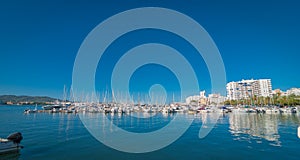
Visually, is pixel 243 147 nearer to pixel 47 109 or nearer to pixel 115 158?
pixel 115 158

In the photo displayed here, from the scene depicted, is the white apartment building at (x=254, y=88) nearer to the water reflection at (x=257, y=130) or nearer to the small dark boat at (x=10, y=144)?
the water reflection at (x=257, y=130)

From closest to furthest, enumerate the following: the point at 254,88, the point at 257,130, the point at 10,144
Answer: the point at 10,144
the point at 257,130
the point at 254,88

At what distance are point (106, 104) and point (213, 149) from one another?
6638 cm

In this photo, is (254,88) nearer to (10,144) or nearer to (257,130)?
(257,130)

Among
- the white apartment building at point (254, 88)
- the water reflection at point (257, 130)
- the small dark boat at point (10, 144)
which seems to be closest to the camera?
the small dark boat at point (10, 144)

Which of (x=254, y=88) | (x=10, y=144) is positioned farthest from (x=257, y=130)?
(x=254, y=88)

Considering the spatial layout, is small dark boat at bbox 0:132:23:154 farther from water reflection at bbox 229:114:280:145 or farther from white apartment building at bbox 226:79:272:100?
white apartment building at bbox 226:79:272:100

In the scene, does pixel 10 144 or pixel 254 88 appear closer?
pixel 10 144

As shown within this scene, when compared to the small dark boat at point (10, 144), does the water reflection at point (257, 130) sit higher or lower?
lower

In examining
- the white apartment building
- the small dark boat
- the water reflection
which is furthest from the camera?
the white apartment building

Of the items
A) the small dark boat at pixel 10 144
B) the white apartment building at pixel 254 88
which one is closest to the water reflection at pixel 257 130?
the small dark boat at pixel 10 144

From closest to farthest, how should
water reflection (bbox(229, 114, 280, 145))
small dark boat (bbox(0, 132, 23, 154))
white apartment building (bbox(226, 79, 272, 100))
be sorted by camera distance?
small dark boat (bbox(0, 132, 23, 154))
water reflection (bbox(229, 114, 280, 145))
white apartment building (bbox(226, 79, 272, 100))

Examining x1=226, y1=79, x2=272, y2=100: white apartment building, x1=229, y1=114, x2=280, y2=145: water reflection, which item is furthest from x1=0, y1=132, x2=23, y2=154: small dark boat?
x1=226, y1=79, x2=272, y2=100: white apartment building

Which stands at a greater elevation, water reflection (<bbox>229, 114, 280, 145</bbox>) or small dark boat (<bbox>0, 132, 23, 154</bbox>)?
small dark boat (<bbox>0, 132, 23, 154</bbox>)
